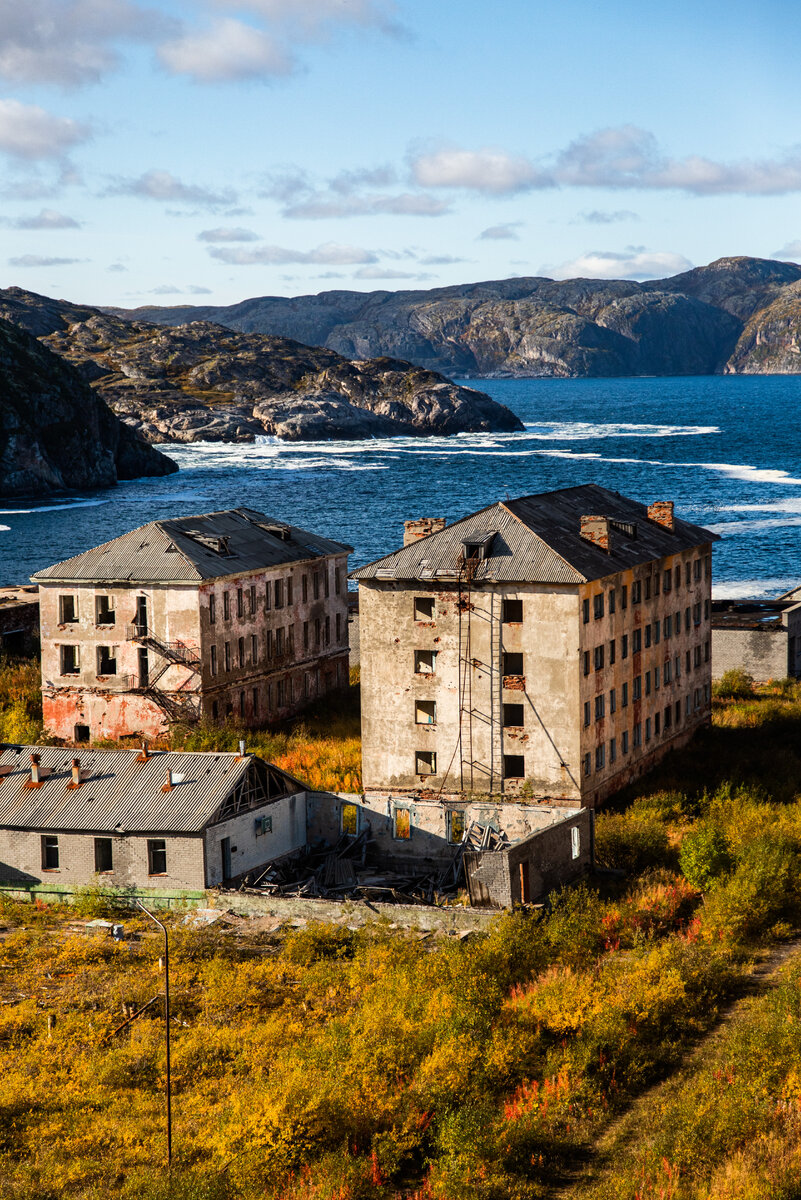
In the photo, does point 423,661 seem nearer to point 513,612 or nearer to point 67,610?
point 513,612

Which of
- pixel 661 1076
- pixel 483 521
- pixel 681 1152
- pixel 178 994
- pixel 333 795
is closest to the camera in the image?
pixel 681 1152

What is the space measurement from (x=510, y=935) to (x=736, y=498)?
5679 inches

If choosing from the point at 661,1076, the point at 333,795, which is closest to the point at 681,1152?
the point at 661,1076

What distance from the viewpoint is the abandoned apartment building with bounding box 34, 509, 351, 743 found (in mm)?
67062

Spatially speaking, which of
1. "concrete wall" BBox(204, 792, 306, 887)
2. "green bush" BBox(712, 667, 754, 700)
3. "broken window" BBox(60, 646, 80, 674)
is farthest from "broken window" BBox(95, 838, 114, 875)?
"green bush" BBox(712, 667, 754, 700)

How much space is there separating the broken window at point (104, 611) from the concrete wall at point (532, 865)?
27.7 meters

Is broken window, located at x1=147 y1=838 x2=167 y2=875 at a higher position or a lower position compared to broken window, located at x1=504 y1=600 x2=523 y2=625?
lower

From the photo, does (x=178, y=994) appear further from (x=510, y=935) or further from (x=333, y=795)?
(x=333, y=795)

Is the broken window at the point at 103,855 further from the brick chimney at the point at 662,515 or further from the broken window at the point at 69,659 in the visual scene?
the brick chimney at the point at 662,515

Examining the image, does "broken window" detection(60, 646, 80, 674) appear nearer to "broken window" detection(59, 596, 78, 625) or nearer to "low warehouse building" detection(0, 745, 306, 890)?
"broken window" detection(59, 596, 78, 625)

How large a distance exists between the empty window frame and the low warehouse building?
737cm

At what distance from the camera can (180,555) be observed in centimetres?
6800

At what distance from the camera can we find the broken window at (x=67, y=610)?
6869cm

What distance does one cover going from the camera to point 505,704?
56000 mm
